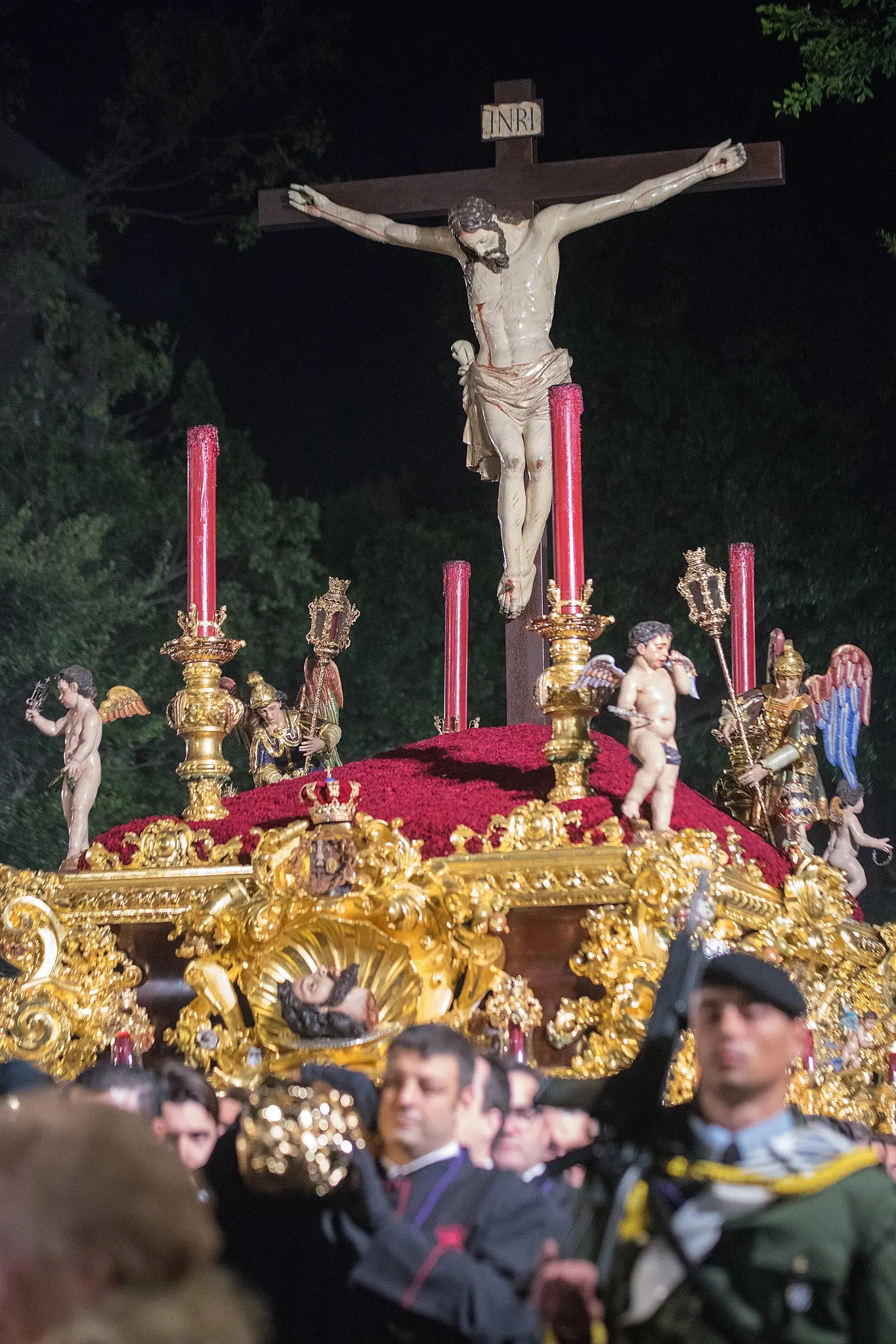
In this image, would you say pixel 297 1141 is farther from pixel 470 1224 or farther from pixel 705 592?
pixel 705 592

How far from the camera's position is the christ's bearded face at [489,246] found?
22.3ft

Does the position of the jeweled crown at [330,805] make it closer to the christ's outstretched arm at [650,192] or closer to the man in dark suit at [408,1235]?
the man in dark suit at [408,1235]

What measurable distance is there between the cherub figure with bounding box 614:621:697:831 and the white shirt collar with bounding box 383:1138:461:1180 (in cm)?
246

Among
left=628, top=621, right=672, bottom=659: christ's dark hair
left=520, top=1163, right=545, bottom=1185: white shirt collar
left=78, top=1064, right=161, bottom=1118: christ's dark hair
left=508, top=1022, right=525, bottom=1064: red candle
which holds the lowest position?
left=508, top=1022, right=525, bottom=1064: red candle

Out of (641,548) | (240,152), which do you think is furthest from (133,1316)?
(240,152)

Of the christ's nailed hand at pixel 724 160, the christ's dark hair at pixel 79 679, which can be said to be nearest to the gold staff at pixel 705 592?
the christ's nailed hand at pixel 724 160

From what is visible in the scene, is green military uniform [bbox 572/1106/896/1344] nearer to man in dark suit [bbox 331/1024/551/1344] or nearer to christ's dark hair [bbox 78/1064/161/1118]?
man in dark suit [bbox 331/1024/551/1344]

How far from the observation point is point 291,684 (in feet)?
46.9

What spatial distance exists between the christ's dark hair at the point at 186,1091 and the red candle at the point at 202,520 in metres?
2.67

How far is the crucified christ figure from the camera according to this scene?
274 inches

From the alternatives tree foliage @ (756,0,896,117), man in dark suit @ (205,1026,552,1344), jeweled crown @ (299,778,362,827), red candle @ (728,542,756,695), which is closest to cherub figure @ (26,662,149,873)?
jeweled crown @ (299,778,362,827)

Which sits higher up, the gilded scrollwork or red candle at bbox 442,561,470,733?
red candle at bbox 442,561,470,733

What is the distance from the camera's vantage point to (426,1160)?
2.29m

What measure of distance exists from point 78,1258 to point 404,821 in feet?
11.3
